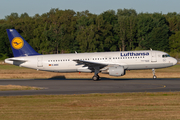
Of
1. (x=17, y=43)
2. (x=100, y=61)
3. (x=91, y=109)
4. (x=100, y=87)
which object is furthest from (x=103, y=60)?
(x=91, y=109)

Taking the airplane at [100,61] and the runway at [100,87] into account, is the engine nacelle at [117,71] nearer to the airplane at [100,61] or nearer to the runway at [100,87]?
the airplane at [100,61]

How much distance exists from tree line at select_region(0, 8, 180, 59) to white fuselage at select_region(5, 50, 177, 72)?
56.2 m

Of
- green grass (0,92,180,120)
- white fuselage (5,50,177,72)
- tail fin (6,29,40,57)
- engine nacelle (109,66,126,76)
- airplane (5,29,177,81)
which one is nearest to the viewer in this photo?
green grass (0,92,180,120)

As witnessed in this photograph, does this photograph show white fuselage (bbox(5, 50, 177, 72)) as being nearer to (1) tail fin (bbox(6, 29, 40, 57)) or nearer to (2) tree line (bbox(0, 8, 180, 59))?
(1) tail fin (bbox(6, 29, 40, 57))

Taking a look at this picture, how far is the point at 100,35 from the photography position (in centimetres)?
9944

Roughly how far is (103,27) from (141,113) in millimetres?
90016

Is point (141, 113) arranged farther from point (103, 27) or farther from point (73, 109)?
point (103, 27)

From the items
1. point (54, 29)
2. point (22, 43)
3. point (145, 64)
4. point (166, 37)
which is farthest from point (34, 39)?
point (145, 64)

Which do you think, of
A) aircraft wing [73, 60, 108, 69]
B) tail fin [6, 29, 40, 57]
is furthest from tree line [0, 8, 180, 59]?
aircraft wing [73, 60, 108, 69]

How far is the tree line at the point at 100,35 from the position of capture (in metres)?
94.9

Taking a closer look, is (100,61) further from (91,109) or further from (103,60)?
(91,109)

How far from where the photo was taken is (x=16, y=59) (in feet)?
119

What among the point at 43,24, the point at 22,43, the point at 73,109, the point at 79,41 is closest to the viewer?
the point at 73,109

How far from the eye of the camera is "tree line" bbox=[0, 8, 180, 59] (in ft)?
311
